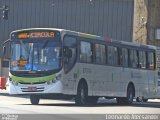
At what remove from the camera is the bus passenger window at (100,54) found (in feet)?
89.0

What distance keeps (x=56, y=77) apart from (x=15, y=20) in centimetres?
5444

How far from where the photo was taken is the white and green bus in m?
24.6

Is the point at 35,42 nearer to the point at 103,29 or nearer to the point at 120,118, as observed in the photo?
the point at 120,118

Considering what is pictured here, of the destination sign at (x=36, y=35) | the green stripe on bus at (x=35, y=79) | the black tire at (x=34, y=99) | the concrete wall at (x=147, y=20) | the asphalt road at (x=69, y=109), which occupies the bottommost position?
the asphalt road at (x=69, y=109)

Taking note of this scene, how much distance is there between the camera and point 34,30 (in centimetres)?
2542

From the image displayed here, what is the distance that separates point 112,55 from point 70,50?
4.13 m

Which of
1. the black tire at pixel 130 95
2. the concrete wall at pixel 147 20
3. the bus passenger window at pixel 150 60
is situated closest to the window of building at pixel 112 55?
the black tire at pixel 130 95

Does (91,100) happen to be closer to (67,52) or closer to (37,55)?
(67,52)

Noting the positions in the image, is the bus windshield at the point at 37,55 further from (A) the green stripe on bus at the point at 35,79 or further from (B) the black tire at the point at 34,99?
(B) the black tire at the point at 34,99

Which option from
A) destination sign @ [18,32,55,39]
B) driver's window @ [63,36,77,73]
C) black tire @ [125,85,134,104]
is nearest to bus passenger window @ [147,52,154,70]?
black tire @ [125,85,134,104]

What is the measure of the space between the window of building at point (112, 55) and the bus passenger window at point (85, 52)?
1.87 m

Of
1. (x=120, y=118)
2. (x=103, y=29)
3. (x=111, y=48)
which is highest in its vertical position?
(x=103, y=29)

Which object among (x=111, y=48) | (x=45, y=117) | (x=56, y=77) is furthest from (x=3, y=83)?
(x=45, y=117)

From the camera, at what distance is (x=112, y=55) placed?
28453 millimetres
